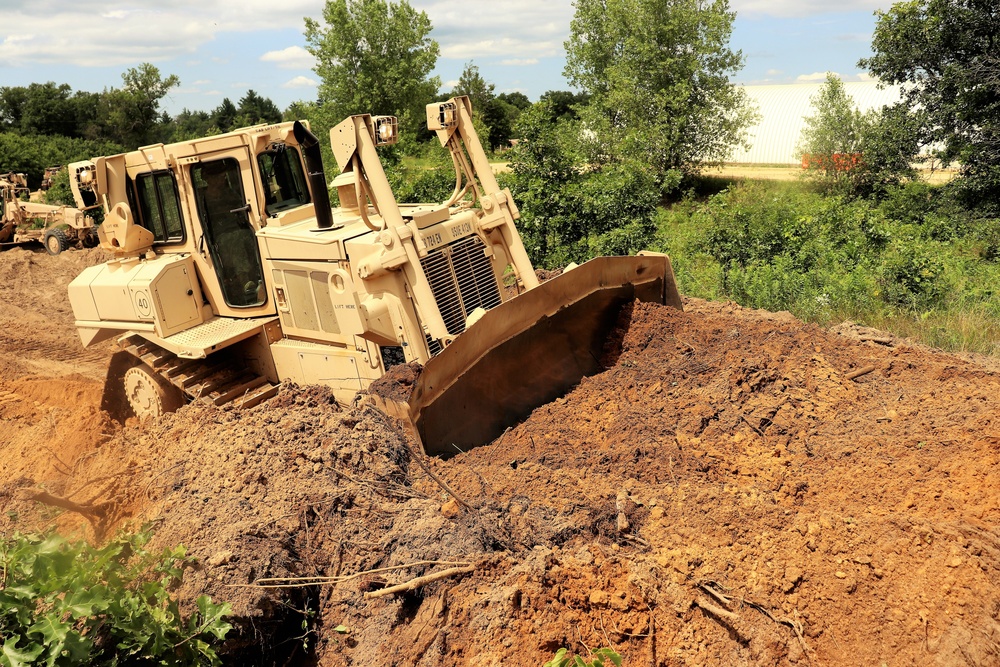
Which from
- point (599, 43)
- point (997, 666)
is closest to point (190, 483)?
point (997, 666)

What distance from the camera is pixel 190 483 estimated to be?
5.74 m

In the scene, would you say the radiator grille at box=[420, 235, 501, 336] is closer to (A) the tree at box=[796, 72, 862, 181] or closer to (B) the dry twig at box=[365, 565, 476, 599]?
(B) the dry twig at box=[365, 565, 476, 599]

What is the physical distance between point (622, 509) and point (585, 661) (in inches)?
56.9

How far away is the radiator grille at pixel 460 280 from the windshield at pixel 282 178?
187 centimetres

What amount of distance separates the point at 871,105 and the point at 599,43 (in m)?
14.6

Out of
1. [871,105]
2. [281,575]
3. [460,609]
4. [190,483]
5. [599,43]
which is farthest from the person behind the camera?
[871,105]

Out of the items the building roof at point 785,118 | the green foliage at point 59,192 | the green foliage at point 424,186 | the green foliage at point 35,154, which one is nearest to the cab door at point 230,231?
the green foliage at point 424,186

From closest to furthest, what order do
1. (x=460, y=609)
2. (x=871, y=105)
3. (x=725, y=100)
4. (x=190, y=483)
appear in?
1. (x=460, y=609)
2. (x=190, y=483)
3. (x=725, y=100)
4. (x=871, y=105)

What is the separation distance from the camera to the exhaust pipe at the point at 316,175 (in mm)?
6934

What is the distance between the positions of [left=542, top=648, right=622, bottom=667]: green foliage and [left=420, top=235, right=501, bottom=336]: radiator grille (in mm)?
3619

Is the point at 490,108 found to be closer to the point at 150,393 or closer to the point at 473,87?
the point at 473,87

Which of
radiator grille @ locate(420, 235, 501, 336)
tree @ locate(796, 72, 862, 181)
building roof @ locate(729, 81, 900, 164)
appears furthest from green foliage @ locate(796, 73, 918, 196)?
radiator grille @ locate(420, 235, 501, 336)

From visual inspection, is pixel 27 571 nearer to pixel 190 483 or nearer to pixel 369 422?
pixel 190 483

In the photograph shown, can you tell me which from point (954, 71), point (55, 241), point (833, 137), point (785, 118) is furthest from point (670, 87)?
point (55, 241)
